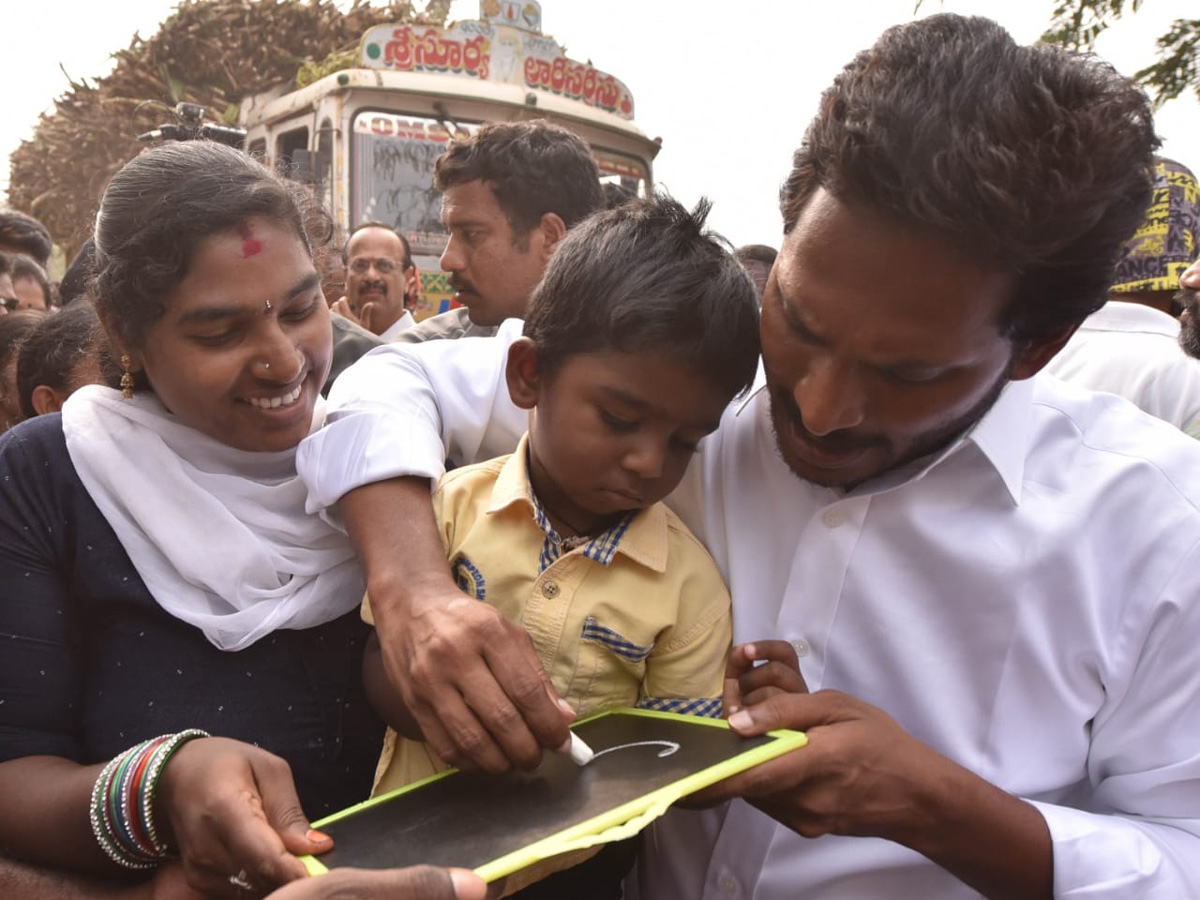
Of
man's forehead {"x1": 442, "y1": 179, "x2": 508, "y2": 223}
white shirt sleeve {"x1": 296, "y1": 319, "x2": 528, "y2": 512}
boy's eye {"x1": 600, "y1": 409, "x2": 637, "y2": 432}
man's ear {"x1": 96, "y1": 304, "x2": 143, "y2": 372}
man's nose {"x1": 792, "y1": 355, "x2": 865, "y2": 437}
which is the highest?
man's forehead {"x1": 442, "y1": 179, "x2": 508, "y2": 223}

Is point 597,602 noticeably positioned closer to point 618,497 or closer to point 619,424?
point 618,497

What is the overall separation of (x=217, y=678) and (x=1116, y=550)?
141cm

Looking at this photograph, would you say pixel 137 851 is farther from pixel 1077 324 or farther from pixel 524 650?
pixel 1077 324

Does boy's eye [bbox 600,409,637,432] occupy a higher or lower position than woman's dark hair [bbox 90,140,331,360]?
lower

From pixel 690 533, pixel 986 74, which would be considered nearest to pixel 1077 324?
pixel 986 74

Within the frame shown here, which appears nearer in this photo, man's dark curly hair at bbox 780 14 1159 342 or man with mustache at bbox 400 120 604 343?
man's dark curly hair at bbox 780 14 1159 342

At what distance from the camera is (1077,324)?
156cm

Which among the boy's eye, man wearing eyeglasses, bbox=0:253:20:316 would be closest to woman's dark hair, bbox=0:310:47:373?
man wearing eyeglasses, bbox=0:253:20:316

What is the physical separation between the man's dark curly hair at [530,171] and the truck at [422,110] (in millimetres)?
2155

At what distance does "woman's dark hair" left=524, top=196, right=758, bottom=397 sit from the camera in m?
1.63

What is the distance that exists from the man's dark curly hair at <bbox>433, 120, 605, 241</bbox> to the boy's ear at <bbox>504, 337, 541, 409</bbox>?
246 cm

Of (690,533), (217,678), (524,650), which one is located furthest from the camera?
(690,533)

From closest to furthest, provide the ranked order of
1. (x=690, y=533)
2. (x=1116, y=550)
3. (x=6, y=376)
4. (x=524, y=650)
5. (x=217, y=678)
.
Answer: (x=524, y=650)
(x=1116, y=550)
(x=217, y=678)
(x=690, y=533)
(x=6, y=376)

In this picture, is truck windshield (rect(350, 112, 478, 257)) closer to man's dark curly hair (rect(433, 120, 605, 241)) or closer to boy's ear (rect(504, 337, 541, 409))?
man's dark curly hair (rect(433, 120, 605, 241))
